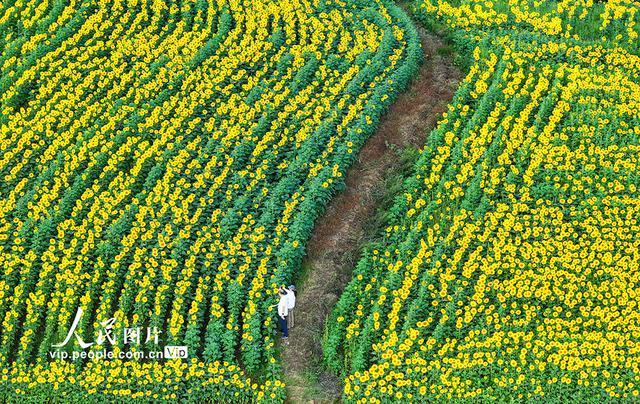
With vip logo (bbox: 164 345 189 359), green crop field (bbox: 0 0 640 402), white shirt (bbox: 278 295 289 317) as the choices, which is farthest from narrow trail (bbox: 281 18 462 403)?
vip logo (bbox: 164 345 189 359)

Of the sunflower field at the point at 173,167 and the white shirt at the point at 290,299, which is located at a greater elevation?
the sunflower field at the point at 173,167

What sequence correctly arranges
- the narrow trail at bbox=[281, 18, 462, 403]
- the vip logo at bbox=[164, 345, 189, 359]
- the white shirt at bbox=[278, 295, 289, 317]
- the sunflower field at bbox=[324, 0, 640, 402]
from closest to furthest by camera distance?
the sunflower field at bbox=[324, 0, 640, 402] < the vip logo at bbox=[164, 345, 189, 359] < the narrow trail at bbox=[281, 18, 462, 403] < the white shirt at bbox=[278, 295, 289, 317]

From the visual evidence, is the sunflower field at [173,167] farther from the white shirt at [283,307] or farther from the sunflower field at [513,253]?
the sunflower field at [513,253]

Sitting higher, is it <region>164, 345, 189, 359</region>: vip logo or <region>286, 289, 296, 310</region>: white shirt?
<region>286, 289, 296, 310</region>: white shirt

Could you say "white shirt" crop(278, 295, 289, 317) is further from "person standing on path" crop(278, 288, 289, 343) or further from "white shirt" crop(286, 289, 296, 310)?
"white shirt" crop(286, 289, 296, 310)

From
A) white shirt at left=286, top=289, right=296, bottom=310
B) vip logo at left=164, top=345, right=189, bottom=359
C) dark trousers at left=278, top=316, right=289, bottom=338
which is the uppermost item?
white shirt at left=286, top=289, right=296, bottom=310

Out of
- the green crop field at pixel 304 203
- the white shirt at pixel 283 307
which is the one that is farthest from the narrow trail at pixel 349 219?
the white shirt at pixel 283 307
